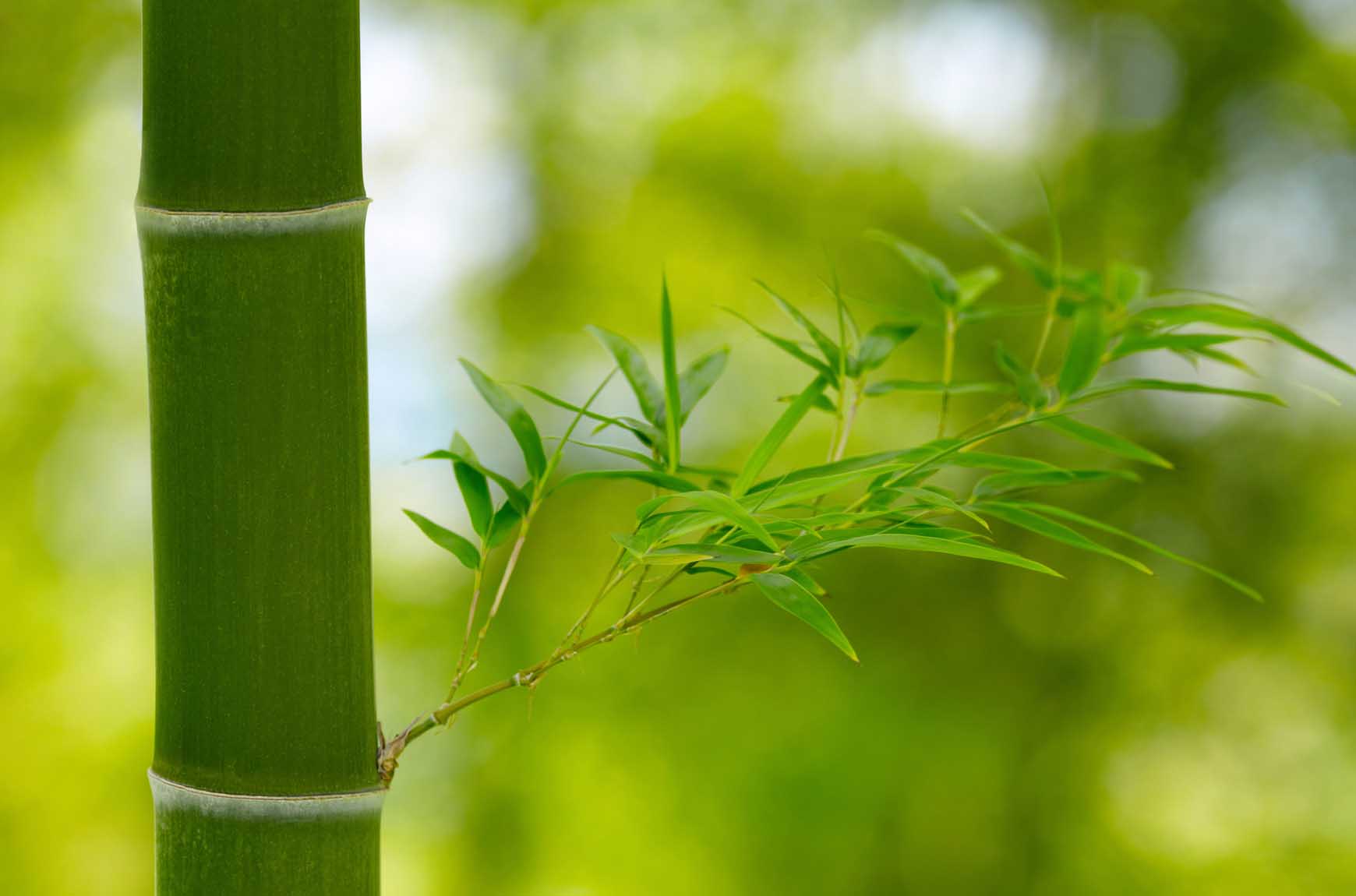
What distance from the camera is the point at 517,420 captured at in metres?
0.38

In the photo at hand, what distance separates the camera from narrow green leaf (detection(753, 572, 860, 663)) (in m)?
0.30

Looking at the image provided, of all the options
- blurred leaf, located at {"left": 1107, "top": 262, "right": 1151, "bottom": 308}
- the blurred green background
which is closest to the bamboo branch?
blurred leaf, located at {"left": 1107, "top": 262, "right": 1151, "bottom": 308}

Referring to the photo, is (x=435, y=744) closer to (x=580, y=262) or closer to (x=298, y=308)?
(x=580, y=262)

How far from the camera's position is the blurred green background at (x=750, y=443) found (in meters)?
2.17

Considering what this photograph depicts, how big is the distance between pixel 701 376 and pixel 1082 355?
142mm

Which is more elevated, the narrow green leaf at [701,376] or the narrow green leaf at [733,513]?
the narrow green leaf at [701,376]

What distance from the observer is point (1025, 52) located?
7.47ft

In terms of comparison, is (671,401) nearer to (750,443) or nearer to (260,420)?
(260,420)

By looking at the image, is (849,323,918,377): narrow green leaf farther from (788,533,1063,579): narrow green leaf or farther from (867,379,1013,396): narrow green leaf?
(788,533,1063,579): narrow green leaf

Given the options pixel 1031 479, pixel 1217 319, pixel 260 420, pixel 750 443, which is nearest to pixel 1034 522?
pixel 1031 479

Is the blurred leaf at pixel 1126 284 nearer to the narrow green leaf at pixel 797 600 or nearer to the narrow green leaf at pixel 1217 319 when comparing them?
the narrow green leaf at pixel 1217 319

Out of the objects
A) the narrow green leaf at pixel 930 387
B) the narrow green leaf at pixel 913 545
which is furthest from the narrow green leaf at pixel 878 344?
the narrow green leaf at pixel 913 545

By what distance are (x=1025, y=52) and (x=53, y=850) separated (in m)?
2.49

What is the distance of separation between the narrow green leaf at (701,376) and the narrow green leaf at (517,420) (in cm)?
6
